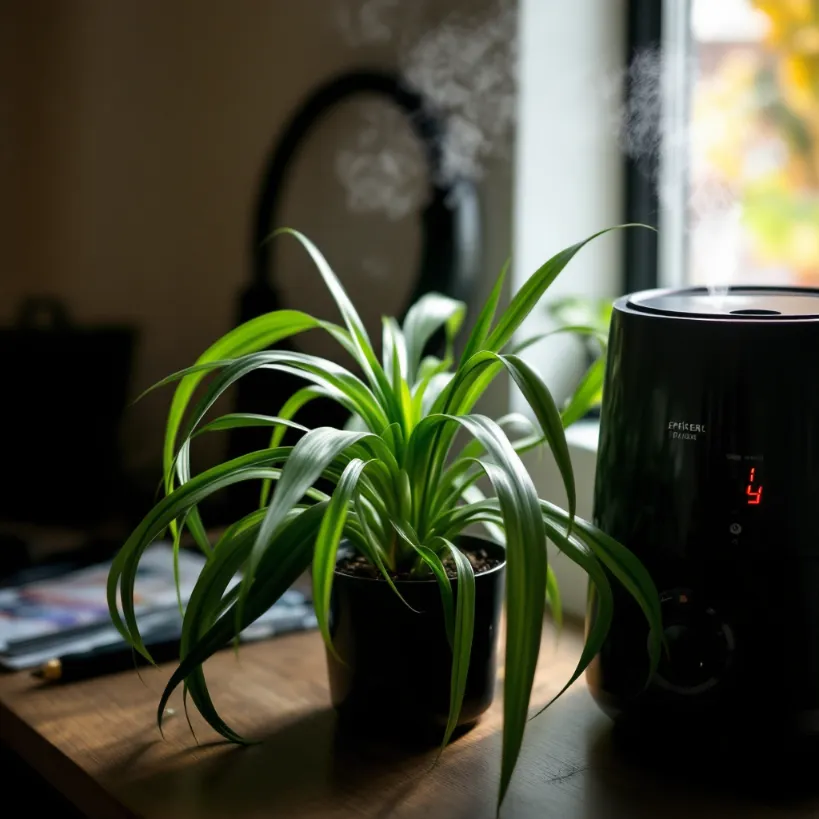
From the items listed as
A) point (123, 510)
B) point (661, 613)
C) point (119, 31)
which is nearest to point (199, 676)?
point (661, 613)

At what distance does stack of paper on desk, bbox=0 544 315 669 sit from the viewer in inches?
39.8

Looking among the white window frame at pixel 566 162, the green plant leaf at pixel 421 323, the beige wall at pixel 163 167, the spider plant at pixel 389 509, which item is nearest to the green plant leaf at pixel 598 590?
the spider plant at pixel 389 509

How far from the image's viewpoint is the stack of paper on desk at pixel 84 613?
101cm

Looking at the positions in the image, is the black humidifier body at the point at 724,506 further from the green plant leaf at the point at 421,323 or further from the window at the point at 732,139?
the window at the point at 732,139

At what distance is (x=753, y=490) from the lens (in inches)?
27.2

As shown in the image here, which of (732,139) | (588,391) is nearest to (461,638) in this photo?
(588,391)

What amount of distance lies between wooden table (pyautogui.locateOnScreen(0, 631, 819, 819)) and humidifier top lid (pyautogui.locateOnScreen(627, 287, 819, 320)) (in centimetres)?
29

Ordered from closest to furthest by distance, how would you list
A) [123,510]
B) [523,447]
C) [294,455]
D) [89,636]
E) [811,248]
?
[294,455], [523,447], [89,636], [811,248], [123,510]

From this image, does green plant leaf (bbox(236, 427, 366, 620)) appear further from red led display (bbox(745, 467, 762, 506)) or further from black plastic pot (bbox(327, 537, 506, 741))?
red led display (bbox(745, 467, 762, 506))

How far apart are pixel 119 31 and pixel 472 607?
100 cm

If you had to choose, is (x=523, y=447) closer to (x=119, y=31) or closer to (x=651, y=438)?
(x=651, y=438)

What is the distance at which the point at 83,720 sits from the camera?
0.86 metres

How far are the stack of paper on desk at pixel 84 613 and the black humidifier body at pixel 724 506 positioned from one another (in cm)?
43

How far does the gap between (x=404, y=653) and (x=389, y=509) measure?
10cm
